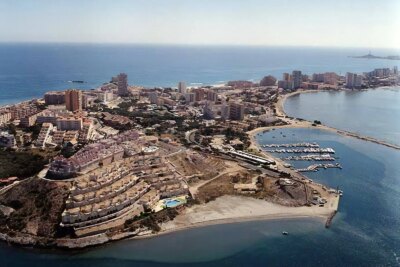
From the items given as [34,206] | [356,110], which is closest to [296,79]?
[356,110]

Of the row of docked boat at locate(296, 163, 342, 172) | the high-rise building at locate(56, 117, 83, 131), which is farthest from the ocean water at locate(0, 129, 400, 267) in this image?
the high-rise building at locate(56, 117, 83, 131)

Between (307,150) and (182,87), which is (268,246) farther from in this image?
(182,87)

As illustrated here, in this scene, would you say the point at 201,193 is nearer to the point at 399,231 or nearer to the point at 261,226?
the point at 261,226

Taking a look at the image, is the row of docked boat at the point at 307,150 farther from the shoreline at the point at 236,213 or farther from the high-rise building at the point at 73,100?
the high-rise building at the point at 73,100

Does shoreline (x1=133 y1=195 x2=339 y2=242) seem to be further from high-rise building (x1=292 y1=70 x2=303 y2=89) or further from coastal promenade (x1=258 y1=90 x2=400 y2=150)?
high-rise building (x1=292 y1=70 x2=303 y2=89)

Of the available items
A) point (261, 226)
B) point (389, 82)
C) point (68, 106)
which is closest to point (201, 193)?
point (261, 226)

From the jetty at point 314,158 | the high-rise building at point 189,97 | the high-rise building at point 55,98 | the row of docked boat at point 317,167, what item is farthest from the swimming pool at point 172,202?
the high-rise building at point 189,97
